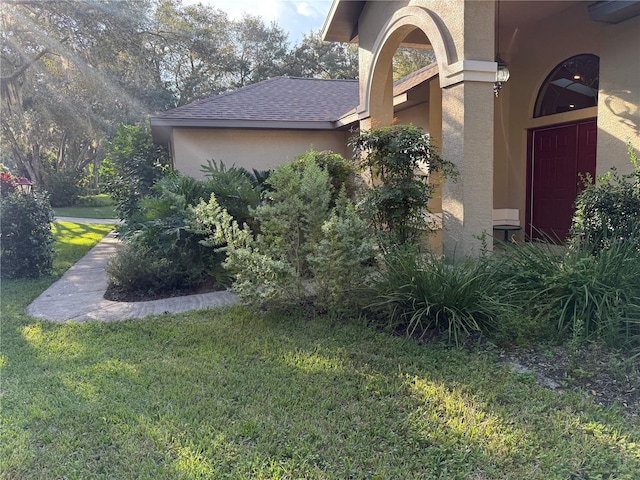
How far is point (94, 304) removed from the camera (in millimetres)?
6504

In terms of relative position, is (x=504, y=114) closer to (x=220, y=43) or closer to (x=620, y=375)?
(x=620, y=375)

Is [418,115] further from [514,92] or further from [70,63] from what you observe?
[70,63]

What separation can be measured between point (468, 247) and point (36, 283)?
7257 mm

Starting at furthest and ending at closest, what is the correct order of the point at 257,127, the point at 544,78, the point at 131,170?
the point at 131,170
the point at 257,127
the point at 544,78

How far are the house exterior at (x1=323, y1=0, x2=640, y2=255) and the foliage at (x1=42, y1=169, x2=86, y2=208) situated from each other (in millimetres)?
23883

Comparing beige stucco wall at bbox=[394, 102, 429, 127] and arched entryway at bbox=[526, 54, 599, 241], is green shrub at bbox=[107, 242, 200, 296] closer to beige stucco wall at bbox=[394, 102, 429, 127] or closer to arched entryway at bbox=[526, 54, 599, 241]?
arched entryway at bbox=[526, 54, 599, 241]

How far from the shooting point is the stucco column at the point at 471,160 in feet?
20.1

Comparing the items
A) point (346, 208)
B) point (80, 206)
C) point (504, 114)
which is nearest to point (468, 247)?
point (346, 208)

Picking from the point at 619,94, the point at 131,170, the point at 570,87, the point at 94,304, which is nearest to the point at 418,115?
the point at 570,87

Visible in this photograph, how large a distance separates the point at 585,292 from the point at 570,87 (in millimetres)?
5804

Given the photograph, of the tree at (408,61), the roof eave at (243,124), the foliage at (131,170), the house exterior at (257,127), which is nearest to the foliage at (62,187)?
the foliage at (131,170)

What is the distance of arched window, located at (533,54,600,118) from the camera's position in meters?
7.93

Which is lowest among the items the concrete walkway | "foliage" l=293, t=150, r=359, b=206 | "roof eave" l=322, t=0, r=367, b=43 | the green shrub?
the concrete walkway

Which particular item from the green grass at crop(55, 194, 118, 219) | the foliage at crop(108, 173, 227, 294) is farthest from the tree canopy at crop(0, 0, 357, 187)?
the foliage at crop(108, 173, 227, 294)
